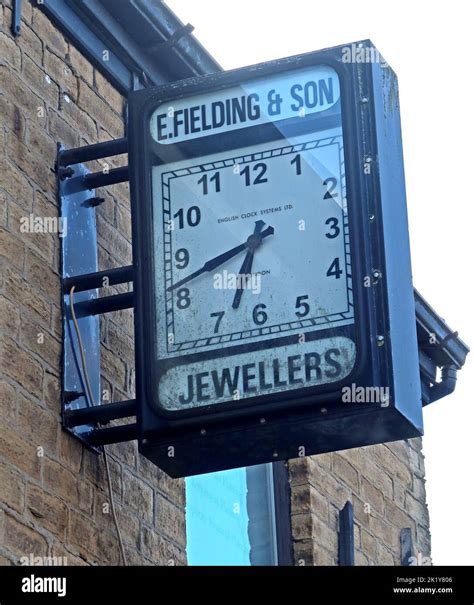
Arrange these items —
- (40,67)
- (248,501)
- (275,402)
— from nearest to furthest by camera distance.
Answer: (275,402), (40,67), (248,501)

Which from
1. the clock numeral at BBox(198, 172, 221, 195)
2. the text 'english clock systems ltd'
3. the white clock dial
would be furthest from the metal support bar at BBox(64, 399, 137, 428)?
the clock numeral at BBox(198, 172, 221, 195)

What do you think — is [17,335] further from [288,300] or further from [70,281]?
[288,300]

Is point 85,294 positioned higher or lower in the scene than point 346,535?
higher

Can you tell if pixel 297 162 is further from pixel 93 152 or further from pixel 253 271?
pixel 93 152

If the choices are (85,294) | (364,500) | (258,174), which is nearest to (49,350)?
(85,294)

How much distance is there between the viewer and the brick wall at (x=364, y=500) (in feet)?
28.9

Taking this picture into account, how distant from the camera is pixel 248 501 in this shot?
852 cm

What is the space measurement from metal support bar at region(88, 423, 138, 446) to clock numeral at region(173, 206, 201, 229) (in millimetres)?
755

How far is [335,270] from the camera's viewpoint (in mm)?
6113

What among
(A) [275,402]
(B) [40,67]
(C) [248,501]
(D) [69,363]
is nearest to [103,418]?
(D) [69,363]

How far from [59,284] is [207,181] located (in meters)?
0.73

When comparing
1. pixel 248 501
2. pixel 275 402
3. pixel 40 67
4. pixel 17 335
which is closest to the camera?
pixel 275 402

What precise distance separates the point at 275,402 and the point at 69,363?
103 centimetres

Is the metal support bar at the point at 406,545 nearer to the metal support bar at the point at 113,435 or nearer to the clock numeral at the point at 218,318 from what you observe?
the metal support bar at the point at 113,435
